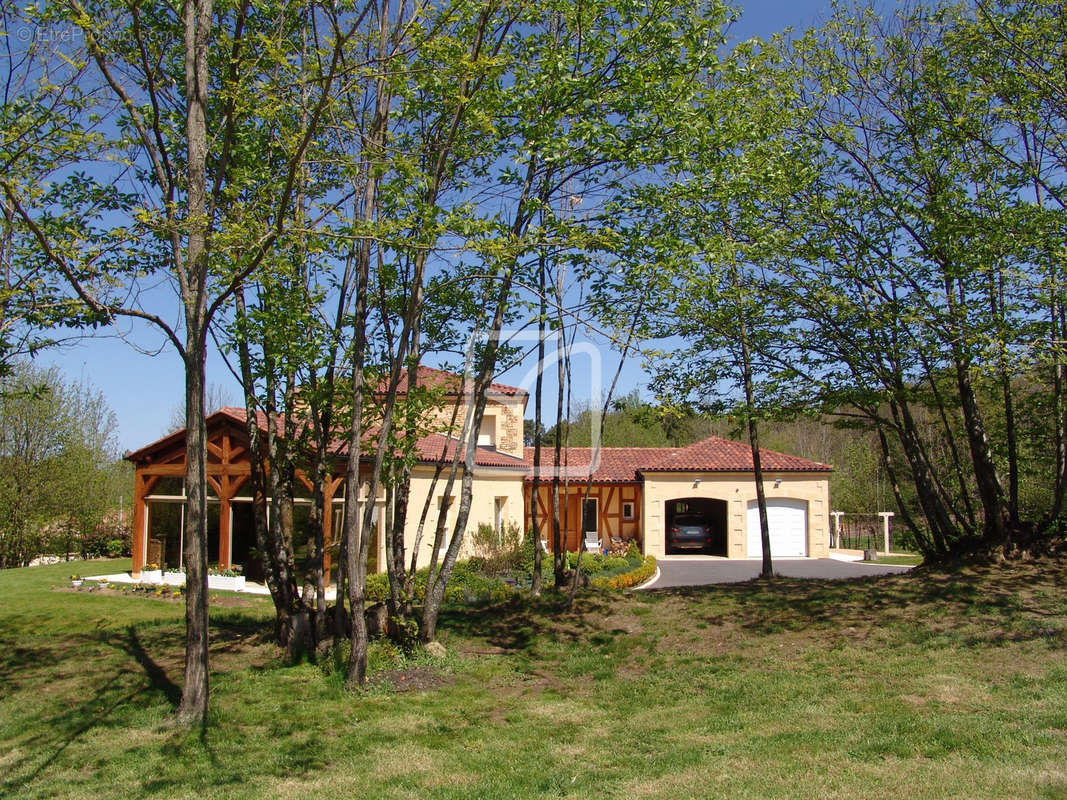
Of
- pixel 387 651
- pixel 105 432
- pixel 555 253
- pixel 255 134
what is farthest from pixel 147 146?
pixel 105 432

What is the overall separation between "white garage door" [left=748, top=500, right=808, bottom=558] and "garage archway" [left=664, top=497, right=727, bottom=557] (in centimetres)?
126

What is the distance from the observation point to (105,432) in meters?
28.9

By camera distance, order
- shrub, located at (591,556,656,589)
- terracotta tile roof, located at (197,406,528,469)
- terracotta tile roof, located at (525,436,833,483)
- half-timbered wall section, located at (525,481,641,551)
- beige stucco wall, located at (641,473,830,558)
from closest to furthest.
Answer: shrub, located at (591,556,656,589)
terracotta tile roof, located at (197,406,528,469)
beige stucco wall, located at (641,473,830,558)
terracotta tile roof, located at (525,436,833,483)
half-timbered wall section, located at (525,481,641,551)

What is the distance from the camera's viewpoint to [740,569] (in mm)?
22531

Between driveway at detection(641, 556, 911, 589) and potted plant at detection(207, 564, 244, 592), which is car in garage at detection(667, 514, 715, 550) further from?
potted plant at detection(207, 564, 244, 592)

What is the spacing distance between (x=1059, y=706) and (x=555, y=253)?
6.13 m

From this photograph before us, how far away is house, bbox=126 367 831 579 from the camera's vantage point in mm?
17891

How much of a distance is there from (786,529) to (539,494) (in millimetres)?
8852

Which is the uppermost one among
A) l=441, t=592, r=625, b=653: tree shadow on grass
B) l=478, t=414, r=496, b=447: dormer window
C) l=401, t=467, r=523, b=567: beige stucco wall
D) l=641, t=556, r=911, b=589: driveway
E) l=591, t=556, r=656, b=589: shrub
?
l=478, t=414, r=496, b=447: dormer window

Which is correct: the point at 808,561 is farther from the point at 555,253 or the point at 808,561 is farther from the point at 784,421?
the point at 555,253

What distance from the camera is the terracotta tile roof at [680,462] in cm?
2647

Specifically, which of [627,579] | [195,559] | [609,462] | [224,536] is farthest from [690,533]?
[195,559]

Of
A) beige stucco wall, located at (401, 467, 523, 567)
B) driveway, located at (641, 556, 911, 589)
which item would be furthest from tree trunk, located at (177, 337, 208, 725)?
driveway, located at (641, 556, 911, 589)

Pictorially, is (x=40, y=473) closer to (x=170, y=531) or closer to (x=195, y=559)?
(x=170, y=531)
